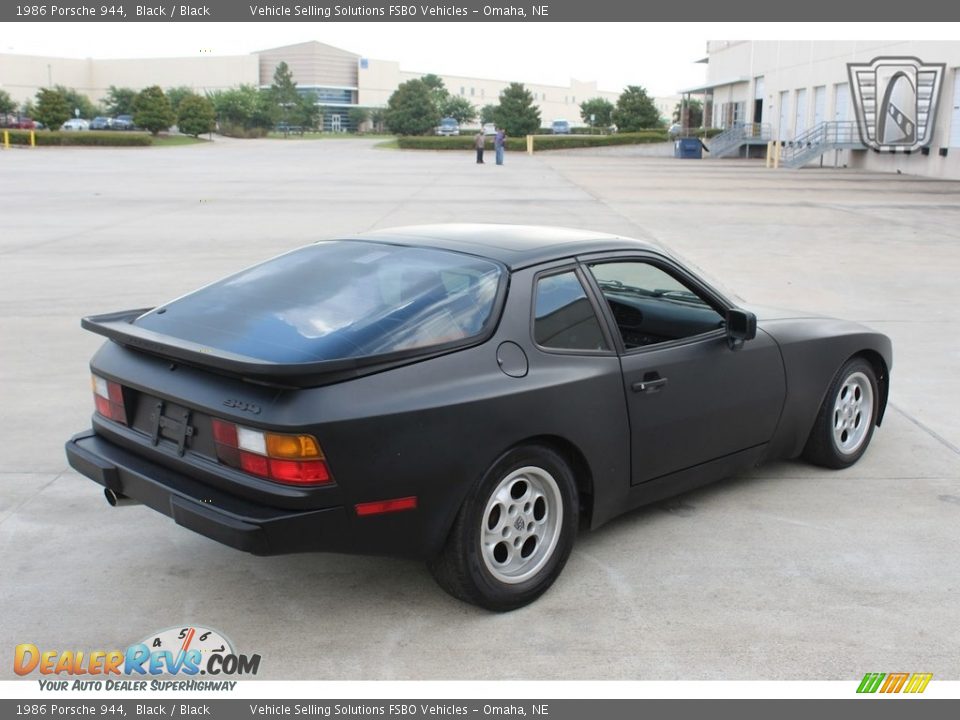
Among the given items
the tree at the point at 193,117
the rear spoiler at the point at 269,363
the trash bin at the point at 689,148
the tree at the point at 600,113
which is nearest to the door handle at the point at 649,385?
the rear spoiler at the point at 269,363

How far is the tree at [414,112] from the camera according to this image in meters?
97.4

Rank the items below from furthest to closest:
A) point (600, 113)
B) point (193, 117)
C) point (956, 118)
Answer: point (600, 113) → point (193, 117) → point (956, 118)

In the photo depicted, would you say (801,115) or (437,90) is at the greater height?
(437,90)

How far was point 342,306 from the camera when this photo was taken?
12.7 ft

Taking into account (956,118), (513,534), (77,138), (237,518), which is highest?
(956,118)

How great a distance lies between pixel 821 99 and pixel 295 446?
171 ft

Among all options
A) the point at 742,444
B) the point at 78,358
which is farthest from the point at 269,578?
the point at 78,358

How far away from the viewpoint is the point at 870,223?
19109 mm

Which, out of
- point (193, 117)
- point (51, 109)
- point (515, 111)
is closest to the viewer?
point (51, 109)

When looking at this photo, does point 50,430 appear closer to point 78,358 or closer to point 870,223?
point 78,358

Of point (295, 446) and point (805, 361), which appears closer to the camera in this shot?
point (295, 446)

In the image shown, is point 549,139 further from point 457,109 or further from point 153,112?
point 457,109

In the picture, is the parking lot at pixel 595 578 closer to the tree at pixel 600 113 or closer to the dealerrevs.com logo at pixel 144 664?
the dealerrevs.com logo at pixel 144 664

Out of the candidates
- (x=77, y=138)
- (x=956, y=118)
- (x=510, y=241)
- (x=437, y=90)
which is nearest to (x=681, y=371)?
(x=510, y=241)
